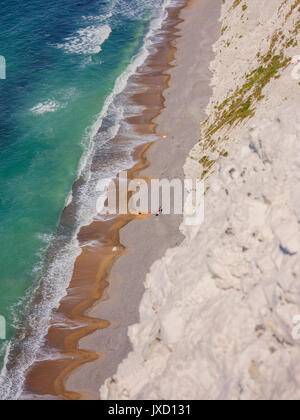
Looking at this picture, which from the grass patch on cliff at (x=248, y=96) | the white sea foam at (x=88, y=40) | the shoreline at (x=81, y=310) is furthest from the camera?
the white sea foam at (x=88, y=40)

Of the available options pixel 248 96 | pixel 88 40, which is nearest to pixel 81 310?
pixel 248 96

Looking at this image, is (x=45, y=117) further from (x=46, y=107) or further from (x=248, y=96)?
(x=248, y=96)

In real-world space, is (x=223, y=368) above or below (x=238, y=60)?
below

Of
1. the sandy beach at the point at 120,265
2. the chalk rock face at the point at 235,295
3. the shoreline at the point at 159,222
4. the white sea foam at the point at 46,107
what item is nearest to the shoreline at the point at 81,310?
the sandy beach at the point at 120,265

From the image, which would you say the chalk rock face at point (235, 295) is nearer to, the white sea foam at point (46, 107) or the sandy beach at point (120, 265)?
the sandy beach at point (120, 265)

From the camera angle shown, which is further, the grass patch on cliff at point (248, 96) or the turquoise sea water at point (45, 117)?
the grass patch on cliff at point (248, 96)
